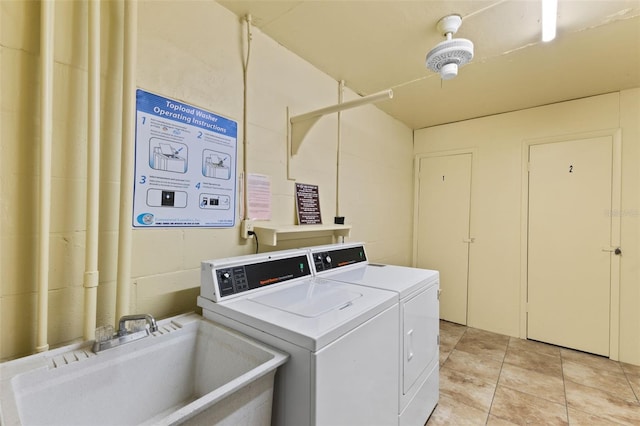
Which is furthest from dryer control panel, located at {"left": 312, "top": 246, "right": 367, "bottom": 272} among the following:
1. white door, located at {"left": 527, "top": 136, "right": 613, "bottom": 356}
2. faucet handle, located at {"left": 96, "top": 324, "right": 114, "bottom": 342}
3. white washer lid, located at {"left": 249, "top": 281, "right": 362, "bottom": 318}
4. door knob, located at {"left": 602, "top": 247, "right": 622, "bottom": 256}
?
door knob, located at {"left": 602, "top": 247, "right": 622, "bottom": 256}

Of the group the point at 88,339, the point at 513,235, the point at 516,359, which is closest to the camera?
the point at 88,339

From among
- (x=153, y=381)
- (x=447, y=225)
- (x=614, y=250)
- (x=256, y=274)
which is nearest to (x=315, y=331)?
(x=256, y=274)

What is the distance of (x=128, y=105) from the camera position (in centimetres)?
112

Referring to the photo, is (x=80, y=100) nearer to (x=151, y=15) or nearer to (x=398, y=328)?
(x=151, y=15)

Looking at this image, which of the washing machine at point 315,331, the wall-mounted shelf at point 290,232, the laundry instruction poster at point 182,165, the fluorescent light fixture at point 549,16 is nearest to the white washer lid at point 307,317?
the washing machine at point 315,331

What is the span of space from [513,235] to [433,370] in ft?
6.45

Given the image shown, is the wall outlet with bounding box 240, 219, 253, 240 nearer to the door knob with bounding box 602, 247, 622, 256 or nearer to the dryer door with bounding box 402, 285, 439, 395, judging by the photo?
the dryer door with bounding box 402, 285, 439, 395

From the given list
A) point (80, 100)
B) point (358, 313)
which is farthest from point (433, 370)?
point (80, 100)

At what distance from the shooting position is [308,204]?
2.08m

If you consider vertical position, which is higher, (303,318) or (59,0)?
(59,0)

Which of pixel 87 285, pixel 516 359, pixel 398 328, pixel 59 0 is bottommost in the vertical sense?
pixel 516 359

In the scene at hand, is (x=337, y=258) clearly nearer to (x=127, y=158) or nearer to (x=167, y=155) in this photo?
(x=167, y=155)

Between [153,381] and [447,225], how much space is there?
3.23 meters

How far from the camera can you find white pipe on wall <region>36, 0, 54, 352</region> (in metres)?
0.94
